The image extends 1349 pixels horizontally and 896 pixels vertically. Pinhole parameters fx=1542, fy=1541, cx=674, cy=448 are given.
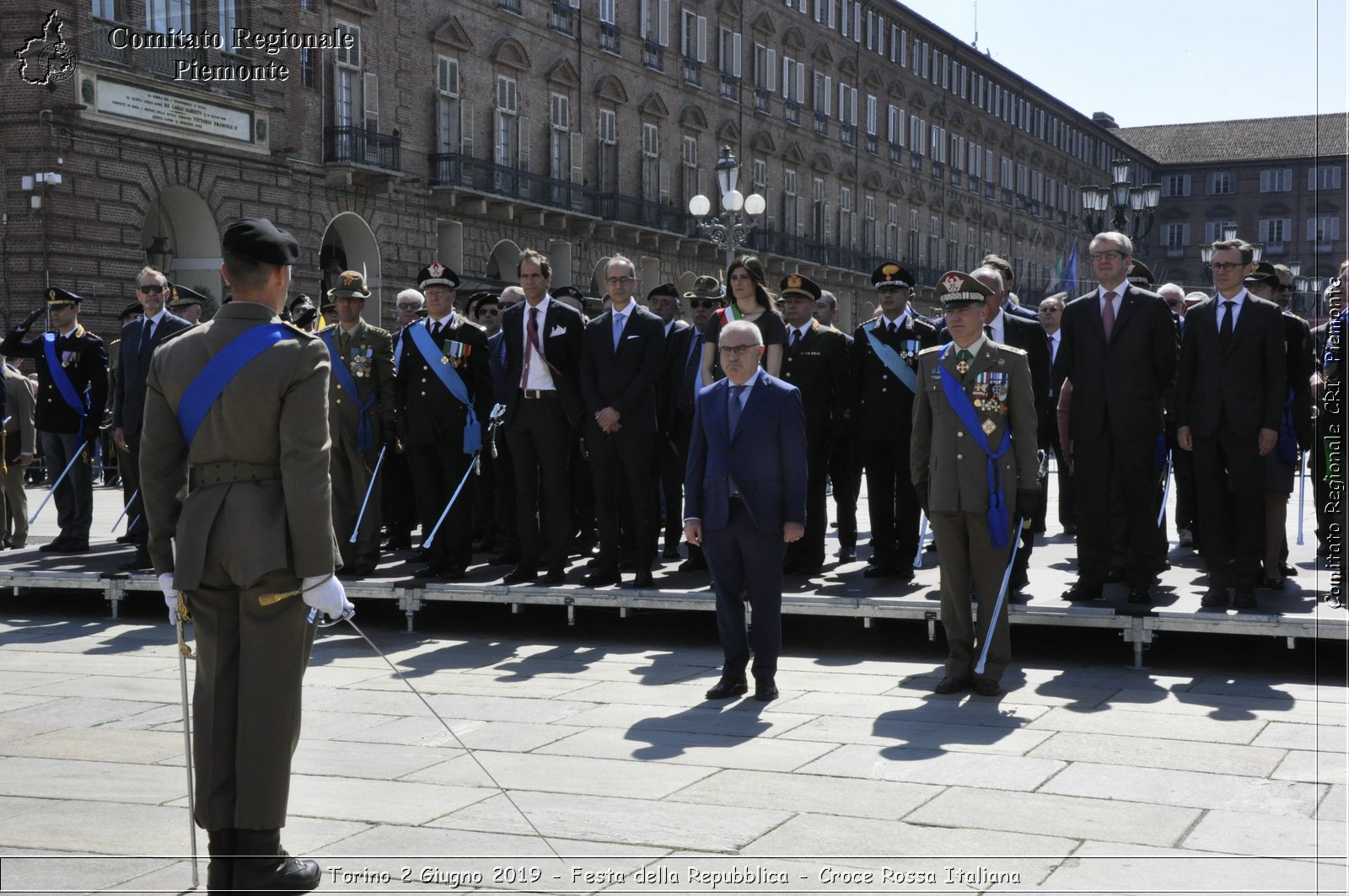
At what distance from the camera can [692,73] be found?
44875 millimetres

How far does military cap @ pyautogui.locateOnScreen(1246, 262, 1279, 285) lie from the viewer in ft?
35.4

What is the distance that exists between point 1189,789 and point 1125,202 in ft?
60.6

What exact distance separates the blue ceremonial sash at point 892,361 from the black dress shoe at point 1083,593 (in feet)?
5.86

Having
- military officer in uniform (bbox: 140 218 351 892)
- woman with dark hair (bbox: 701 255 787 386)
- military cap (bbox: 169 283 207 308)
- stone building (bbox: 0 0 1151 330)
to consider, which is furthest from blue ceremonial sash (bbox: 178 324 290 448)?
stone building (bbox: 0 0 1151 330)

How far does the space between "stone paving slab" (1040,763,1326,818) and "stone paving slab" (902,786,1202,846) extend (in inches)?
4.8

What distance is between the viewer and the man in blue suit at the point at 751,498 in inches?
305

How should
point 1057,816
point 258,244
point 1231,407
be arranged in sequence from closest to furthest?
point 258,244
point 1057,816
point 1231,407

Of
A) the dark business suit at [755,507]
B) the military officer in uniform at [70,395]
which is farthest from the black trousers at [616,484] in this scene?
the military officer in uniform at [70,395]

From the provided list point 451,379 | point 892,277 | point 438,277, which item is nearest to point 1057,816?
point 892,277

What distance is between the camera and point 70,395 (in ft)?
43.1

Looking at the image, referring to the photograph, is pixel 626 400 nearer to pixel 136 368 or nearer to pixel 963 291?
pixel 963 291

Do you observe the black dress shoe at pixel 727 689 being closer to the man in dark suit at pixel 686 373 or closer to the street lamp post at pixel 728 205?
the man in dark suit at pixel 686 373

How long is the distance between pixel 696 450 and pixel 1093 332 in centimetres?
268

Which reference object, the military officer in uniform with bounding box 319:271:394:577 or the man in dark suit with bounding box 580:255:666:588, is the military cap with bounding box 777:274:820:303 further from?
the military officer in uniform with bounding box 319:271:394:577
